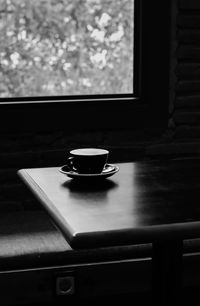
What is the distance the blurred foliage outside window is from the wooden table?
96 centimetres

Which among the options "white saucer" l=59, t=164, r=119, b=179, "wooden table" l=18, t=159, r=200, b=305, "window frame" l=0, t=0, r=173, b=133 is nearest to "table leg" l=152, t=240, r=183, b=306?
"wooden table" l=18, t=159, r=200, b=305

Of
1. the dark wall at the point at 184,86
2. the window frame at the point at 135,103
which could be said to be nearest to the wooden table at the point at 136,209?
the window frame at the point at 135,103

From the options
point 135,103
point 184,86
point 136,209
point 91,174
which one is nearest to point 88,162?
point 91,174

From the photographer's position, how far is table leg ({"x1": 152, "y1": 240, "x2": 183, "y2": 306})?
2.11m

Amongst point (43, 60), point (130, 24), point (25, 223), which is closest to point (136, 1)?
point (130, 24)

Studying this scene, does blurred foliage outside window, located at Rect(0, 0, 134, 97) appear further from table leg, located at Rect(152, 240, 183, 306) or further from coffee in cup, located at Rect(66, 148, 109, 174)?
table leg, located at Rect(152, 240, 183, 306)

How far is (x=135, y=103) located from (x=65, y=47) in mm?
472

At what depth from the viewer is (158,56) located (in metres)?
3.42

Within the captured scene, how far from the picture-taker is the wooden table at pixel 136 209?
5.64ft

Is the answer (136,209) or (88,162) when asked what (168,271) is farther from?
(88,162)

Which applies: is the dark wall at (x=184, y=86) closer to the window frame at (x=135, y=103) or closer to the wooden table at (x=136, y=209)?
the window frame at (x=135, y=103)

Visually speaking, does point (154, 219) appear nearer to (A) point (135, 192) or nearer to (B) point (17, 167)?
(A) point (135, 192)

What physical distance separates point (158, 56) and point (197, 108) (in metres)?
0.37

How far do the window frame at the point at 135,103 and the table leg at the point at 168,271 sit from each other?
1345 mm
